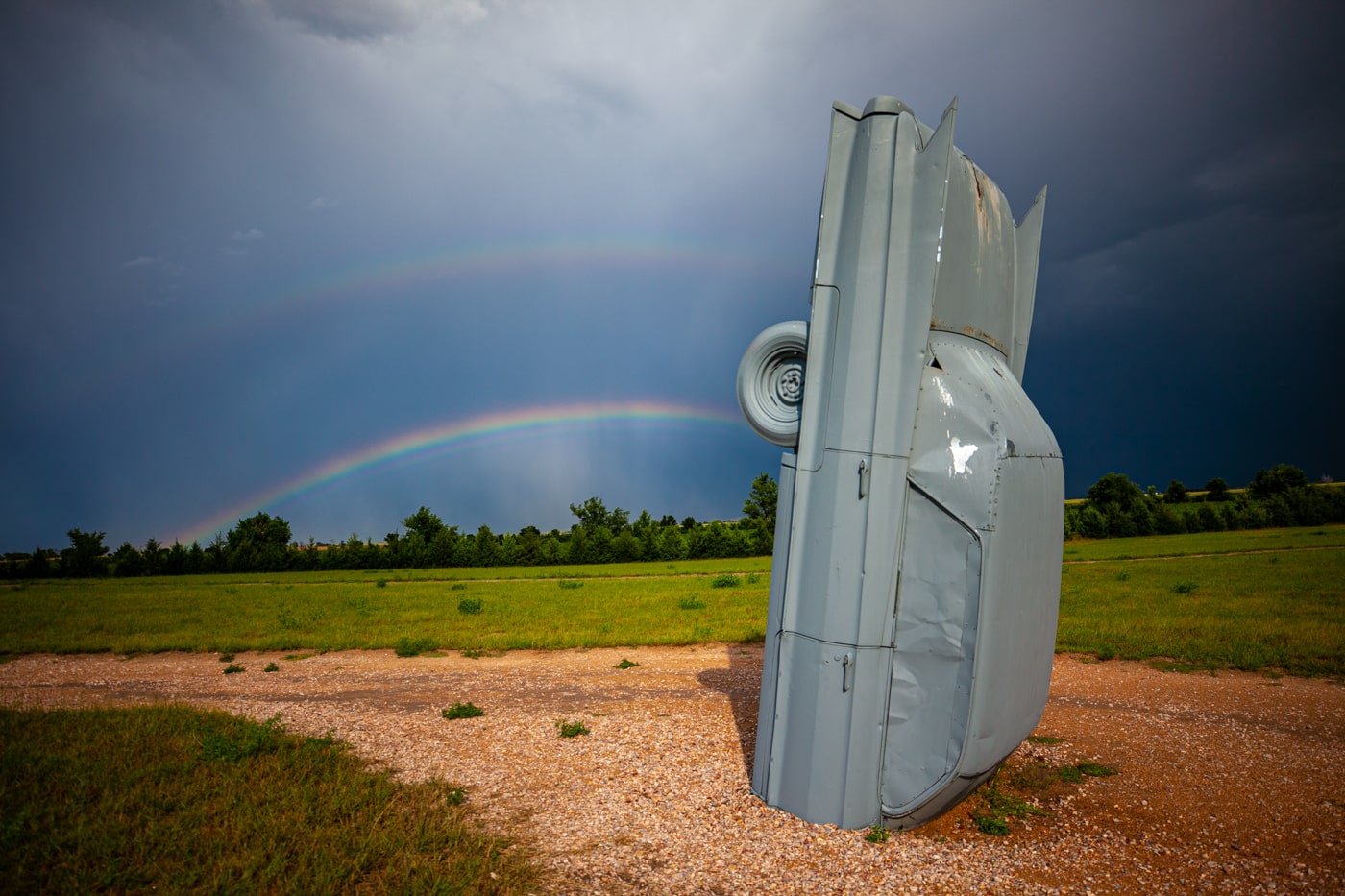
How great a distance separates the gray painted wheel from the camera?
284 inches

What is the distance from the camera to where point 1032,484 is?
260 inches

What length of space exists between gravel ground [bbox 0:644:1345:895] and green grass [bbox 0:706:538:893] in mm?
655

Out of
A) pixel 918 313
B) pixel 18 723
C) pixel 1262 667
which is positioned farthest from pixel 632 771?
pixel 1262 667

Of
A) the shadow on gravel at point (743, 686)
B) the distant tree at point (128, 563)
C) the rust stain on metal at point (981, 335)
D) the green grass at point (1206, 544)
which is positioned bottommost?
the distant tree at point (128, 563)

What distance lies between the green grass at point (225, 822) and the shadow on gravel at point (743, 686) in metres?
3.46

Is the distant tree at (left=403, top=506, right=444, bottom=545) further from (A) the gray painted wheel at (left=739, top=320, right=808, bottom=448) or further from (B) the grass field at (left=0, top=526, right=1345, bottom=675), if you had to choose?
(A) the gray painted wheel at (left=739, top=320, right=808, bottom=448)

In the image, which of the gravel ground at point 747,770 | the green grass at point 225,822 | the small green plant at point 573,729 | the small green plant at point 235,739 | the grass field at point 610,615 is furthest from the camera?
the grass field at point 610,615

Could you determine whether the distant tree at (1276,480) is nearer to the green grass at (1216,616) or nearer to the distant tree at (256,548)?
the green grass at (1216,616)

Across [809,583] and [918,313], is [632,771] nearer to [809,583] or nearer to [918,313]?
[809,583]

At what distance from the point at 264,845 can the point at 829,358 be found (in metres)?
6.60

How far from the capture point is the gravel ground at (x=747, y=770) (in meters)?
5.76

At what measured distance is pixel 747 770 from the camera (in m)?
7.77

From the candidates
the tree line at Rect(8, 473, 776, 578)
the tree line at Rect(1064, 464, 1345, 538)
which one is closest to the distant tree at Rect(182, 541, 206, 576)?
the tree line at Rect(8, 473, 776, 578)

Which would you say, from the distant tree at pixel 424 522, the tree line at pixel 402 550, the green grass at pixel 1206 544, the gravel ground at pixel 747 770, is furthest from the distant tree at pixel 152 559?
the green grass at pixel 1206 544
